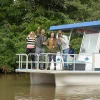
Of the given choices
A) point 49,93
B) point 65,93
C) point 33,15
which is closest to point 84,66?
point 65,93

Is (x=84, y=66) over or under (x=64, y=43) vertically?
under

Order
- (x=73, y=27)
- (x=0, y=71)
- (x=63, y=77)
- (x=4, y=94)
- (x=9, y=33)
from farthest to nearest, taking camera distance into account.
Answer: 1. (x=9, y=33)
2. (x=0, y=71)
3. (x=73, y=27)
4. (x=63, y=77)
5. (x=4, y=94)

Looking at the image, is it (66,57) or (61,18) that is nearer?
(66,57)

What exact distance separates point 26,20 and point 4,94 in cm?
1261

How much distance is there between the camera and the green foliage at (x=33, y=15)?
22987 mm

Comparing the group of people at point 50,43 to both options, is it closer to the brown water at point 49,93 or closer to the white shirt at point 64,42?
the white shirt at point 64,42

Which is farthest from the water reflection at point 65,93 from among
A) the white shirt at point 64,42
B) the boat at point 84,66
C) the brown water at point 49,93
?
the white shirt at point 64,42

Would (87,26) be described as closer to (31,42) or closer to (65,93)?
(31,42)

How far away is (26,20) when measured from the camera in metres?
25.0

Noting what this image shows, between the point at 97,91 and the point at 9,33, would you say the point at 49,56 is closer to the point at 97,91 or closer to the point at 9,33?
the point at 97,91

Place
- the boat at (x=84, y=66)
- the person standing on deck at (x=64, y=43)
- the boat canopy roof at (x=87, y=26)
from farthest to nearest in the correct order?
the person standing on deck at (x=64, y=43) < the boat canopy roof at (x=87, y=26) < the boat at (x=84, y=66)

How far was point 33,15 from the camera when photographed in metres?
24.6

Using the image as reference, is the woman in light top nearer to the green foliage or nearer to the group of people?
the group of people

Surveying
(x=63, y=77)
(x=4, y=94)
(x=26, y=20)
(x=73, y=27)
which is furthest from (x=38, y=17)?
(x=4, y=94)
